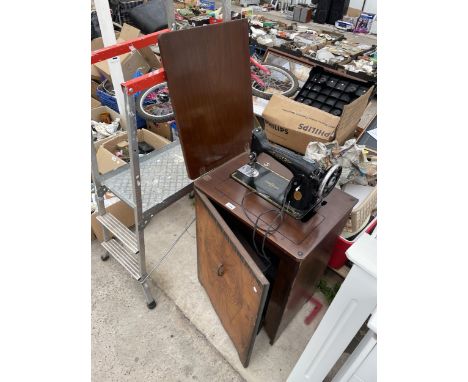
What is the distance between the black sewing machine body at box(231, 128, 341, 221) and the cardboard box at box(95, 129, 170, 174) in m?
1.00

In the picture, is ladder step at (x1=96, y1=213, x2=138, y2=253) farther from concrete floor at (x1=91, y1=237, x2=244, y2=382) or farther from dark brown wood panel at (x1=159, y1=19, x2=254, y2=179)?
dark brown wood panel at (x1=159, y1=19, x2=254, y2=179)

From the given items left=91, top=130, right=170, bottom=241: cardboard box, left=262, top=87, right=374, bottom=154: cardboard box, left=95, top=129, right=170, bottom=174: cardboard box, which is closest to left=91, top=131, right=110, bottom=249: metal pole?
left=91, top=130, right=170, bottom=241: cardboard box

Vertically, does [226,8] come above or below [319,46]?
above

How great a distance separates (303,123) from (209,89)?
1.04 m

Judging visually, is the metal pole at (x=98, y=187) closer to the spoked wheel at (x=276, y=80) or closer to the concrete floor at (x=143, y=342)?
the concrete floor at (x=143, y=342)

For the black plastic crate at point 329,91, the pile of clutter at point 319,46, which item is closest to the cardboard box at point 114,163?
the black plastic crate at point 329,91

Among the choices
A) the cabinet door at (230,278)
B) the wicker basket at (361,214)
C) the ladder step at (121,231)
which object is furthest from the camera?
the wicker basket at (361,214)

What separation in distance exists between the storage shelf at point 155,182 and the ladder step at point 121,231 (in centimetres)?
25

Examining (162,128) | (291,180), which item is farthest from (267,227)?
(162,128)

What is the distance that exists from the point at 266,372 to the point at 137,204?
1.08 m

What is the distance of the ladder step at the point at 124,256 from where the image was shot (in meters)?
1.66

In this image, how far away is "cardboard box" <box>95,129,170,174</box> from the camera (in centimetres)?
204

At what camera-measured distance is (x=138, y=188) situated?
1253mm

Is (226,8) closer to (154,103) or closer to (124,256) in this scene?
(154,103)
